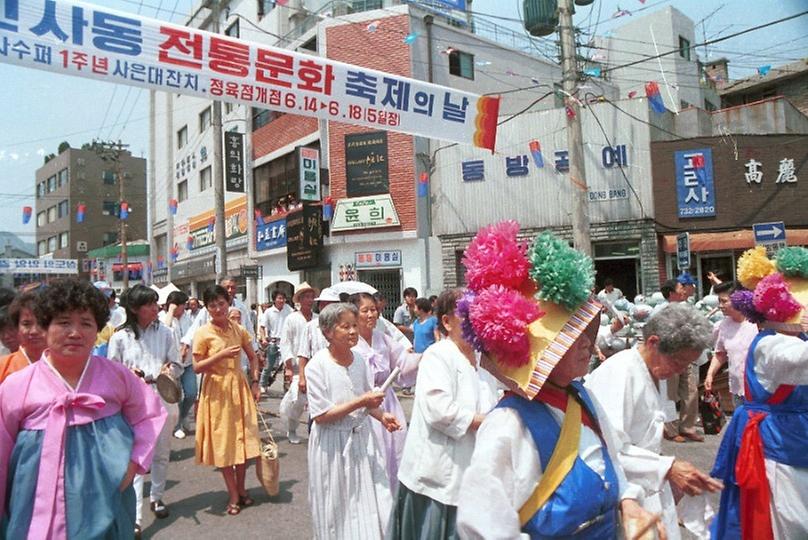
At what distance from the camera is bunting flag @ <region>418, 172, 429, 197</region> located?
1667 centimetres

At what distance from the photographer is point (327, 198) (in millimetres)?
17922

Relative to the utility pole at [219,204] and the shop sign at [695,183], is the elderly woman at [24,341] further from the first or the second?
the shop sign at [695,183]

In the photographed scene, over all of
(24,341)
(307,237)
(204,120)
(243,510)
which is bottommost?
(243,510)

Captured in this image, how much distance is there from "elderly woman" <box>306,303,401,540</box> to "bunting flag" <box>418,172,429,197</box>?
13.3 metres

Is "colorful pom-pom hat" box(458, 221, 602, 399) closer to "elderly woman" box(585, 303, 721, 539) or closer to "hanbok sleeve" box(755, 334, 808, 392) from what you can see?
"elderly woman" box(585, 303, 721, 539)

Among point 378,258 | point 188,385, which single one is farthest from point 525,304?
point 378,258

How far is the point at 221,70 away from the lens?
6.55m

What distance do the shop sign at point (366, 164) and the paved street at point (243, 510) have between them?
37.7 ft

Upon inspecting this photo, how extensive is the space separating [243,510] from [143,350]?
1.62 metres

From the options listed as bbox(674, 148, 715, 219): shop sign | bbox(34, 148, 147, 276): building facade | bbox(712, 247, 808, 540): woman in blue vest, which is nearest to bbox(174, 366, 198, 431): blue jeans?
bbox(712, 247, 808, 540): woman in blue vest

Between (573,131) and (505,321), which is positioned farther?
(573,131)

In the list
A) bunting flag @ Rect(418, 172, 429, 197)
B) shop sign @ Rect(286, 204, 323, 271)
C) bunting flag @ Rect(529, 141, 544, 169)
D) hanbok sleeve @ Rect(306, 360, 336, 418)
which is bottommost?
hanbok sleeve @ Rect(306, 360, 336, 418)

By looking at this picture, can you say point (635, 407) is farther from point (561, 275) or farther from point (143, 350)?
point (143, 350)

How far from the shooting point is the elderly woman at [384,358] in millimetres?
3771
